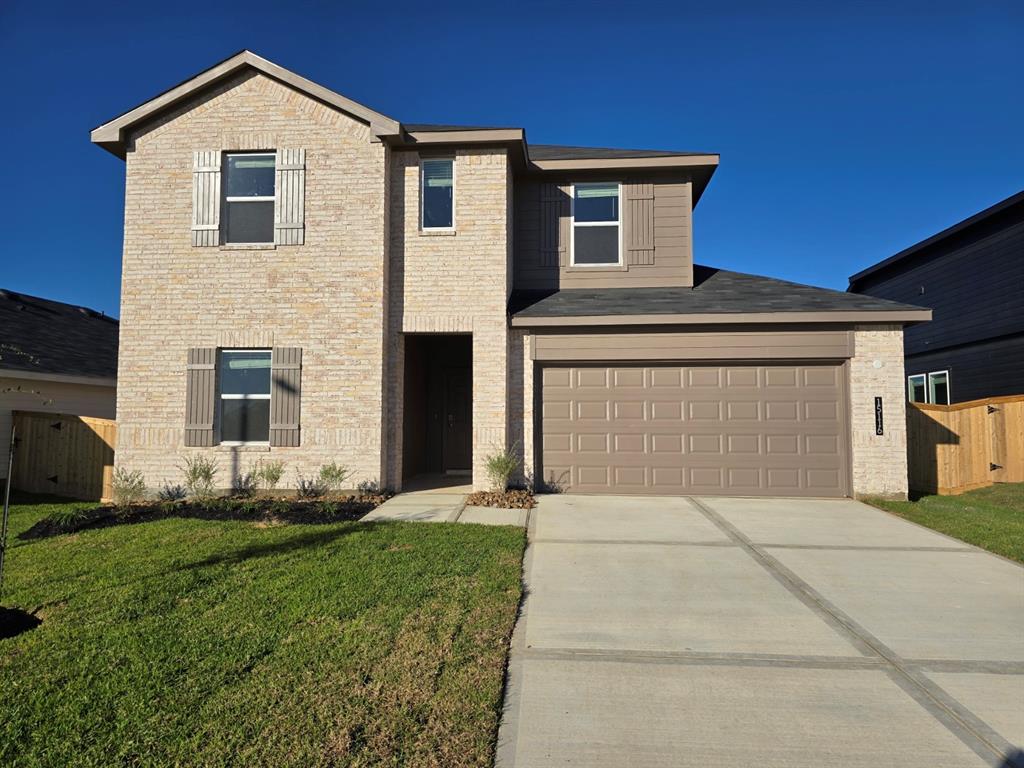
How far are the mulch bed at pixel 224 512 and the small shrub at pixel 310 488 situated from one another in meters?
0.41

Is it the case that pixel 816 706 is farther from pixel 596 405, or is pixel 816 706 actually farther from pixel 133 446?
pixel 133 446

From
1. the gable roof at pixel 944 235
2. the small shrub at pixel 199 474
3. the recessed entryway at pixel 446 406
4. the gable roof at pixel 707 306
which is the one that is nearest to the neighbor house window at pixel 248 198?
the small shrub at pixel 199 474

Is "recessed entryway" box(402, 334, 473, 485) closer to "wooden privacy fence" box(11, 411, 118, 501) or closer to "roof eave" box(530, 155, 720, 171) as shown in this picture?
"roof eave" box(530, 155, 720, 171)

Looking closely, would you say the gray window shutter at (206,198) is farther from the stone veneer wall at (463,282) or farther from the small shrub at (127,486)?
the small shrub at (127,486)

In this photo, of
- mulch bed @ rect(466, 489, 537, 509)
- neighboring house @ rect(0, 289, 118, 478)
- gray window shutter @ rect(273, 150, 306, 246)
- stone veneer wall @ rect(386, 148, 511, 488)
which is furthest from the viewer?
neighboring house @ rect(0, 289, 118, 478)

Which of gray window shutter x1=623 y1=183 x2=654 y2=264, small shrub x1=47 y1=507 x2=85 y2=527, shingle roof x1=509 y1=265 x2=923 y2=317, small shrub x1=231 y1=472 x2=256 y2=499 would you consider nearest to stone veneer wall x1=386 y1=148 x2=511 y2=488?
shingle roof x1=509 y1=265 x2=923 y2=317

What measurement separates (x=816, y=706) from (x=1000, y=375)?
55.8 ft

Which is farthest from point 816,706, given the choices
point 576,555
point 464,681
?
point 576,555

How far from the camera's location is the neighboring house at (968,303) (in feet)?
48.6

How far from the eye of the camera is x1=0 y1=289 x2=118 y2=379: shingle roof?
41.2ft

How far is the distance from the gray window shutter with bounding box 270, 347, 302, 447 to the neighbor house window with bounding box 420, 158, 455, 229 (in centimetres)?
324

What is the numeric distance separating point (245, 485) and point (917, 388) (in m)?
21.3

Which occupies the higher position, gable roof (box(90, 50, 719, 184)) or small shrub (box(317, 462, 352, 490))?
gable roof (box(90, 50, 719, 184))

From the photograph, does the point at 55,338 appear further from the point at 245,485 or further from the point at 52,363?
the point at 245,485
